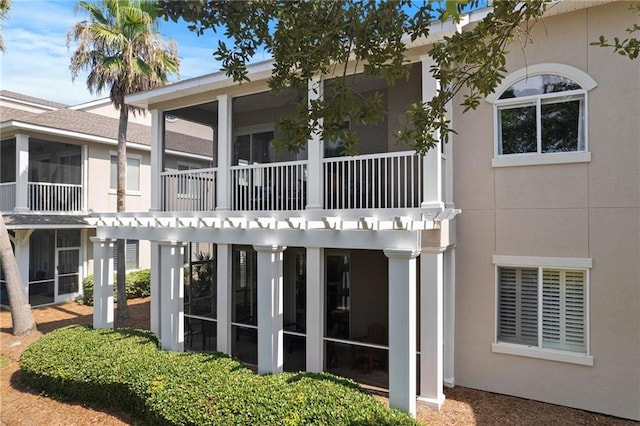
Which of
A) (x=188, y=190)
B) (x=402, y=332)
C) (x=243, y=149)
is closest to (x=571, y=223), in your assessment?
(x=402, y=332)

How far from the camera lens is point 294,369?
8.89m

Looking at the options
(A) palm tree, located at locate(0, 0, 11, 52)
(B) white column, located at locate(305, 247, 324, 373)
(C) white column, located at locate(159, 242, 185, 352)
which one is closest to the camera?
(B) white column, located at locate(305, 247, 324, 373)

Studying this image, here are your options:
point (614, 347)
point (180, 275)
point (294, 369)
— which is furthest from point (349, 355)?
point (614, 347)

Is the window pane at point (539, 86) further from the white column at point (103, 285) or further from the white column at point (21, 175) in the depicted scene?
the white column at point (21, 175)

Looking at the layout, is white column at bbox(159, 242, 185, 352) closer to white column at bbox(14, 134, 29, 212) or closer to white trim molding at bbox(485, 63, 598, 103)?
white trim molding at bbox(485, 63, 598, 103)

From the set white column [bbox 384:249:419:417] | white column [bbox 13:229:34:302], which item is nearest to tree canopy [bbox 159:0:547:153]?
white column [bbox 384:249:419:417]

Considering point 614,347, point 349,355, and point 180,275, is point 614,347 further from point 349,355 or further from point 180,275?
point 180,275

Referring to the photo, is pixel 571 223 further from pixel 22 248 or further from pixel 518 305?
pixel 22 248

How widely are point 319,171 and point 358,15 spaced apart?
4347mm

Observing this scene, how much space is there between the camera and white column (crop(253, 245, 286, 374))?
692cm

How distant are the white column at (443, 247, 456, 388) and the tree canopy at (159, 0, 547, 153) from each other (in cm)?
392

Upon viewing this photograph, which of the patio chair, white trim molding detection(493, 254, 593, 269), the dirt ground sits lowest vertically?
the dirt ground

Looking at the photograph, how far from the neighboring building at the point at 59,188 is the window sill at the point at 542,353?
13.5 meters

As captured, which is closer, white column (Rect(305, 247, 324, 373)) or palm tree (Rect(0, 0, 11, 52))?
white column (Rect(305, 247, 324, 373))
